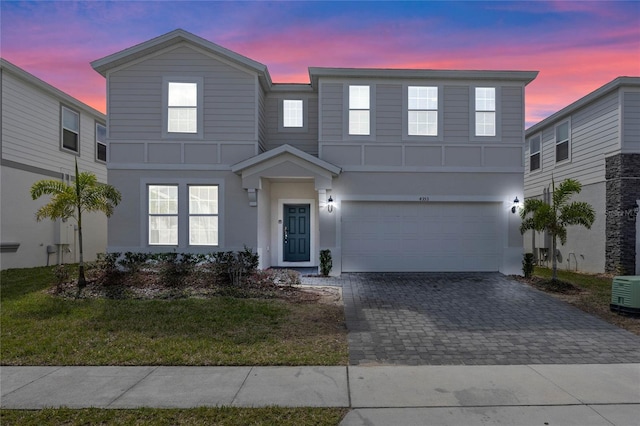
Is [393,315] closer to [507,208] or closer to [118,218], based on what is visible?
[507,208]

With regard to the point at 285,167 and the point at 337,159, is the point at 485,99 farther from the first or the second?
the point at 285,167

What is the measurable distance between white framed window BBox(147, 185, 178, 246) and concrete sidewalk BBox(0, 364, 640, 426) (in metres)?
7.13

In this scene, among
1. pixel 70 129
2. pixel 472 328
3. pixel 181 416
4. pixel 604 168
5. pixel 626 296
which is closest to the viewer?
pixel 181 416

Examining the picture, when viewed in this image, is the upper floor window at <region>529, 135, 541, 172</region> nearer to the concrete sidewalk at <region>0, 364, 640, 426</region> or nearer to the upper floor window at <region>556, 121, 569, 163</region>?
the upper floor window at <region>556, 121, 569, 163</region>

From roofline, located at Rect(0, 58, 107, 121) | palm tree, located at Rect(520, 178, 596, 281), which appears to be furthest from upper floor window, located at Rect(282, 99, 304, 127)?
roofline, located at Rect(0, 58, 107, 121)

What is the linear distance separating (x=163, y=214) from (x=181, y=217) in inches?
24.6

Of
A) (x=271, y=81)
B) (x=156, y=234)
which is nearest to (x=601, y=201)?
(x=271, y=81)

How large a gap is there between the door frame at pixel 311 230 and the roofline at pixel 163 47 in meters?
4.55

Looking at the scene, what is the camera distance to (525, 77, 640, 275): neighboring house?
1238 cm

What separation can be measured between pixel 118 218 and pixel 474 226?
38.0ft

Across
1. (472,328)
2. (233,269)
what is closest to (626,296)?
(472,328)

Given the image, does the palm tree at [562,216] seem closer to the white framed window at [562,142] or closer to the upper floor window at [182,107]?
the white framed window at [562,142]

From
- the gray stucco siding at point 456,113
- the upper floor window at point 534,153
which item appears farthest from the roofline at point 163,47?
the upper floor window at point 534,153

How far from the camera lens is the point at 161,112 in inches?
468
